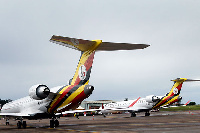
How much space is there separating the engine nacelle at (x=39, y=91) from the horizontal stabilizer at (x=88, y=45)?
370 cm

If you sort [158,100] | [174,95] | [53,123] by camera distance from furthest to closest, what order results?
[174,95] < [158,100] < [53,123]

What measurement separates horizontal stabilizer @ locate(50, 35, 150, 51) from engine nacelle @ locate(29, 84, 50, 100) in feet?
12.1

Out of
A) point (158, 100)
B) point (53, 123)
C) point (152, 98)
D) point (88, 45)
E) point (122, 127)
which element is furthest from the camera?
point (152, 98)

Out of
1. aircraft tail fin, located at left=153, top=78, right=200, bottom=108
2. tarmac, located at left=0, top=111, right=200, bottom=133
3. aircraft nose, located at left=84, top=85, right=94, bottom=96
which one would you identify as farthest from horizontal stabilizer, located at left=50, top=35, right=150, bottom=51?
aircraft tail fin, located at left=153, top=78, right=200, bottom=108

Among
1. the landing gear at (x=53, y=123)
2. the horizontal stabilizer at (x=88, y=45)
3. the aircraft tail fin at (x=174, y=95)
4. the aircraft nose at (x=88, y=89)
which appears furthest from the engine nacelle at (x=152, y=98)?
the aircraft nose at (x=88, y=89)

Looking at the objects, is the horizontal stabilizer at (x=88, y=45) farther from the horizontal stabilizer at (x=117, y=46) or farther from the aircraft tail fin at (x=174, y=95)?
the aircraft tail fin at (x=174, y=95)

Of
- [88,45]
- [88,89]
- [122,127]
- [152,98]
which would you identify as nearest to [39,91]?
[88,89]

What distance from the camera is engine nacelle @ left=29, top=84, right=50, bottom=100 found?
19141 mm

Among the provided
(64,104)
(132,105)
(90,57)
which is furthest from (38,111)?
(132,105)

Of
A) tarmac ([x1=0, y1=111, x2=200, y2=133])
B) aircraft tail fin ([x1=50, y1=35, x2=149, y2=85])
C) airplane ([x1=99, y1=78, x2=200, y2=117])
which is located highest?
aircraft tail fin ([x1=50, y1=35, x2=149, y2=85])

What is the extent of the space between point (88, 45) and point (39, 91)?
5.09 m

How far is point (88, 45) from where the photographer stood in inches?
760

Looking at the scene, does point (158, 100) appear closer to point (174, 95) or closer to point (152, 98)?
point (152, 98)

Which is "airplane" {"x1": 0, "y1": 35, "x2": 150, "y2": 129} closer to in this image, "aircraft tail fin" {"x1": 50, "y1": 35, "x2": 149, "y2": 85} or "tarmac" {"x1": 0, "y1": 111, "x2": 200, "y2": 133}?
"aircraft tail fin" {"x1": 50, "y1": 35, "x2": 149, "y2": 85}
